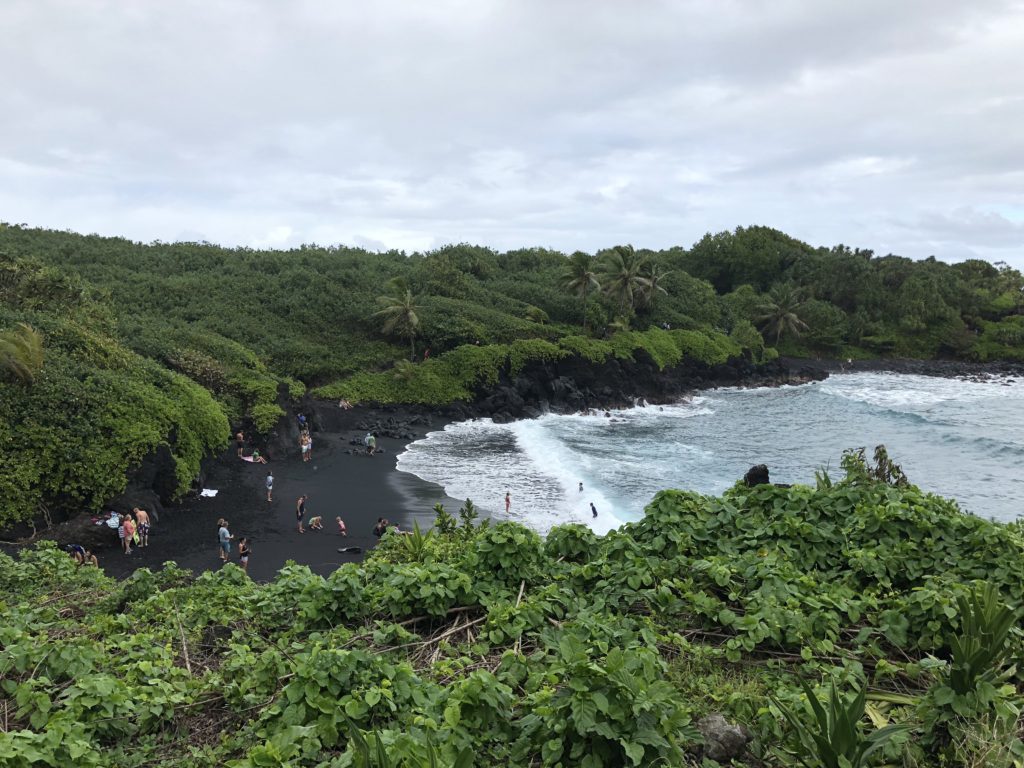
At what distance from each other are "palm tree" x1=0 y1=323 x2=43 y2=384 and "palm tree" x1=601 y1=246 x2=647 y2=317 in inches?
1516

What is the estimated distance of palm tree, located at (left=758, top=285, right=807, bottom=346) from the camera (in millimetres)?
64688

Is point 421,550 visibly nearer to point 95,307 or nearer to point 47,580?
point 47,580

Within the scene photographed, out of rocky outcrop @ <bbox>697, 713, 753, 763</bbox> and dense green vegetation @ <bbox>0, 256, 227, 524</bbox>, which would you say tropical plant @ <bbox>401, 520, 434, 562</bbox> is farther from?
dense green vegetation @ <bbox>0, 256, 227, 524</bbox>

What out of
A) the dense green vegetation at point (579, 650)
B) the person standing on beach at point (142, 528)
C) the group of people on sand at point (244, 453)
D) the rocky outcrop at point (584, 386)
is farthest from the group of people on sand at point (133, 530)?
the rocky outcrop at point (584, 386)

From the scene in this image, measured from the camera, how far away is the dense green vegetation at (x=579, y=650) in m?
4.01

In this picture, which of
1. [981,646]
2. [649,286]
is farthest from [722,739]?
[649,286]

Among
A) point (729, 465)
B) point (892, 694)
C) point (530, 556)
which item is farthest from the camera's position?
point (729, 465)

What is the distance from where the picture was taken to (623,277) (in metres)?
50.1

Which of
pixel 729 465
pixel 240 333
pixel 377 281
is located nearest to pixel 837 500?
pixel 729 465

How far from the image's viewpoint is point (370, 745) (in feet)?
12.6

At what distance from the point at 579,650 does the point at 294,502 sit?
19.3 meters

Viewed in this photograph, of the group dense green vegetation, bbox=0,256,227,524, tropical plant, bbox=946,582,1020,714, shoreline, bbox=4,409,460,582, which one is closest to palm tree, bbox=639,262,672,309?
shoreline, bbox=4,409,460,582

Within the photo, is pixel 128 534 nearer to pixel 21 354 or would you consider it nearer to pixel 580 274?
pixel 21 354

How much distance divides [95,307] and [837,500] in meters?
29.3
